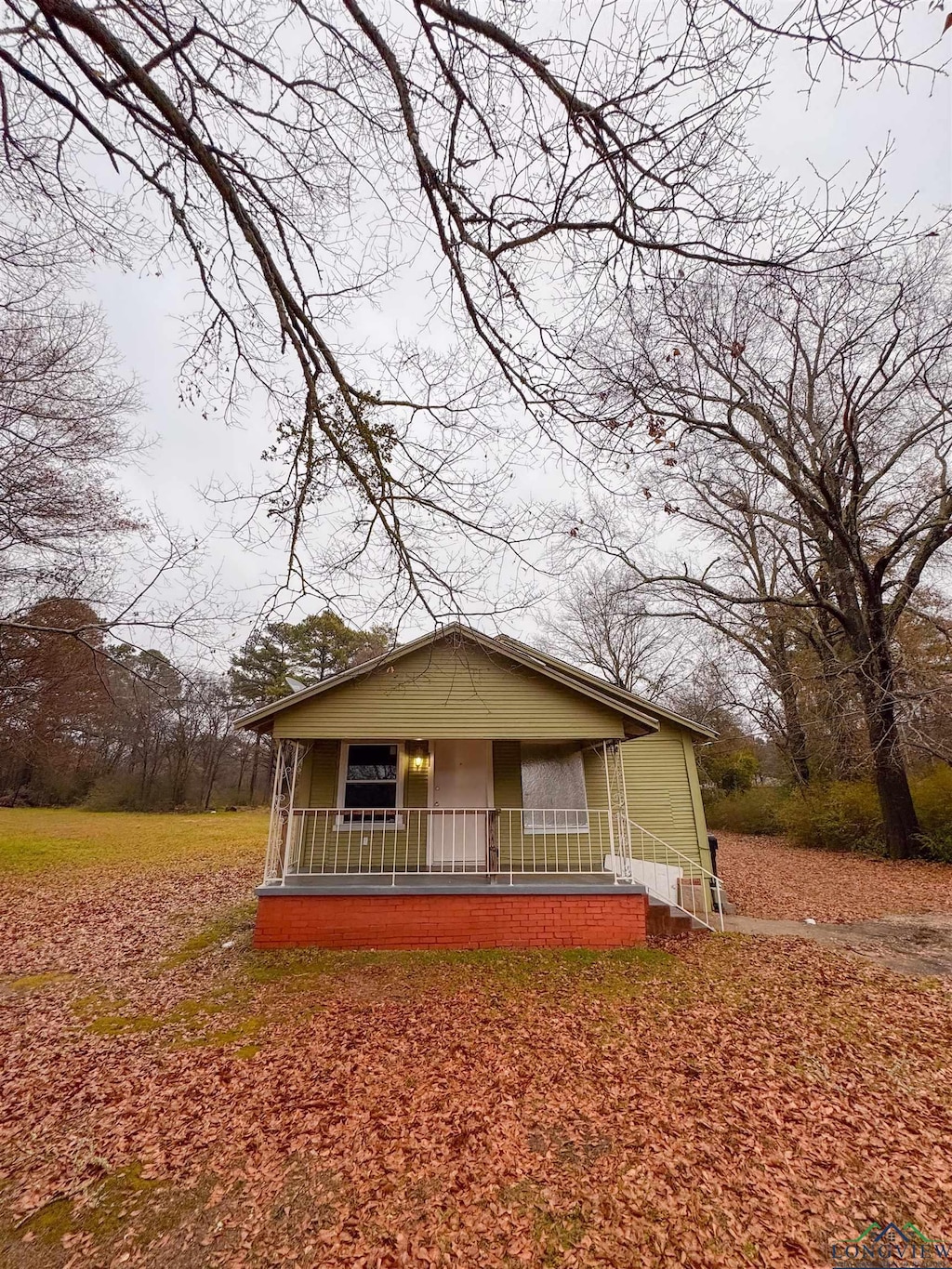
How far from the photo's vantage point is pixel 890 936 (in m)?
7.84

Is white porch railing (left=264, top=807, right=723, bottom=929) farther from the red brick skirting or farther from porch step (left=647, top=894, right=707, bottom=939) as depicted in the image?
the red brick skirting

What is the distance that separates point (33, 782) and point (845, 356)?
1523 inches

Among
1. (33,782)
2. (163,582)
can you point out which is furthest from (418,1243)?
(33,782)

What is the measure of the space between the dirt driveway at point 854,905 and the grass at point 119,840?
47.2ft

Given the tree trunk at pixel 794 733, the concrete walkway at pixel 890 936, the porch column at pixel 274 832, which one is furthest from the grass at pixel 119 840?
the tree trunk at pixel 794 733

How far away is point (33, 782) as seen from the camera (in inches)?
1121

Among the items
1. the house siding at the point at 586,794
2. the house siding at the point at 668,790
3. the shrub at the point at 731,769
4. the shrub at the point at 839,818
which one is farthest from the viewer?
the shrub at the point at 731,769

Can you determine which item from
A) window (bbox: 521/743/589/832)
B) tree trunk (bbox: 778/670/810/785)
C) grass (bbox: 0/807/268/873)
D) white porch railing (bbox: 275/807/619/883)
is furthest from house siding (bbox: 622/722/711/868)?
grass (bbox: 0/807/268/873)

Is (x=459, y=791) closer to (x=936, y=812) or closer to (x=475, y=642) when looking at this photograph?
(x=475, y=642)

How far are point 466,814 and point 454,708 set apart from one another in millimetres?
2247

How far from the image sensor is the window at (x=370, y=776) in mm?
9328

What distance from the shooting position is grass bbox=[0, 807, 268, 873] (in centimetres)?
1519

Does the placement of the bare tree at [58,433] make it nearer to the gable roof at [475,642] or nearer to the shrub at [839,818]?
the gable roof at [475,642]

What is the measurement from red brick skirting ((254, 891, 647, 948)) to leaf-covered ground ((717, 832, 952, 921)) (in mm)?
4150
